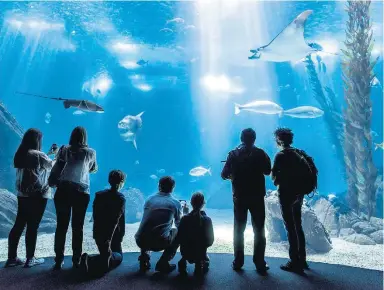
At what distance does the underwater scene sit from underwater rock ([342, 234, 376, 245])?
0.13 feet

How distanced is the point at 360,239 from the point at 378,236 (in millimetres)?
555

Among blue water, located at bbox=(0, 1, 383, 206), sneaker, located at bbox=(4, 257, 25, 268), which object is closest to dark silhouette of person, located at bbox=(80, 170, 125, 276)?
sneaker, located at bbox=(4, 257, 25, 268)

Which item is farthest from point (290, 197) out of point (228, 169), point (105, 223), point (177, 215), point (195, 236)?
point (105, 223)

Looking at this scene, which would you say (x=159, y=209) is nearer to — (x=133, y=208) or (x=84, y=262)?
(x=84, y=262)

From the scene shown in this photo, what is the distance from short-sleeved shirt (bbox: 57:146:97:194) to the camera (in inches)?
120

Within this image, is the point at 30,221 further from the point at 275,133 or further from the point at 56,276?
the point at 275,133

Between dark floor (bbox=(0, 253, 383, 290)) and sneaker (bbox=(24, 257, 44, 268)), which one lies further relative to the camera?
sneaker (bbox=(24, 257, 44, 268))

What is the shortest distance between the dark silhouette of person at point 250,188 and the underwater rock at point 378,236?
212 inches

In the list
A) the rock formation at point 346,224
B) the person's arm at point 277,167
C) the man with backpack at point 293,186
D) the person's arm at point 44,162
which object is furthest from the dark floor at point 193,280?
the rock formation at point 346,224

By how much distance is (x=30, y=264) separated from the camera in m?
3.24

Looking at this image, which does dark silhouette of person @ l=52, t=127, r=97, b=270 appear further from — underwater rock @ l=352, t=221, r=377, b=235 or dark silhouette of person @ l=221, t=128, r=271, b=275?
underwater rock @ l=352, t=221, r=377, b=235

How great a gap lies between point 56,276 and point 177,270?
125 centimetres

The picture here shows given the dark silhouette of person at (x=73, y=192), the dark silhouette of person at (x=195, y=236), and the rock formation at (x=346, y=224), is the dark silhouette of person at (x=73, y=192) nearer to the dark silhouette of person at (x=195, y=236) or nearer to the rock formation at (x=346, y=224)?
the dark silhouette of person at (x=195, y=236)

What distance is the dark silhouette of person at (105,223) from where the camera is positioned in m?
2.97
